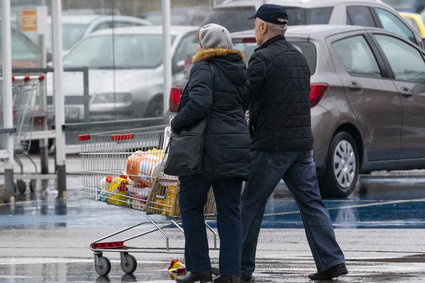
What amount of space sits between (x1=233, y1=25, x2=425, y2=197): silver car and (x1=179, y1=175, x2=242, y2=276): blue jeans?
5133mm

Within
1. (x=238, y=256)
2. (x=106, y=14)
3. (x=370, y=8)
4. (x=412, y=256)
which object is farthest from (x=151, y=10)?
(x=238, y=256)

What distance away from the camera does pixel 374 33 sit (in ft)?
48.3

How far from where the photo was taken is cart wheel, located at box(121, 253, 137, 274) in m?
9.15

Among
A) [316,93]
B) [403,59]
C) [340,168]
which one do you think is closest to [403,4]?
[403,59]

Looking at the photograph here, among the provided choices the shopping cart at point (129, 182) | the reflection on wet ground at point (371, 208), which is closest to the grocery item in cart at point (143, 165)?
the shopping cart at point (129, 182)

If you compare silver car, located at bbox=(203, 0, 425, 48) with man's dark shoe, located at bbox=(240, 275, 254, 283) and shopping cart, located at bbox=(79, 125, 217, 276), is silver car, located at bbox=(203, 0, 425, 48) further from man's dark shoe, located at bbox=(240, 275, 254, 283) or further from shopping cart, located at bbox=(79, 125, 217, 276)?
man's dark shoe, located at bbox=(240, 275, 254, 283)

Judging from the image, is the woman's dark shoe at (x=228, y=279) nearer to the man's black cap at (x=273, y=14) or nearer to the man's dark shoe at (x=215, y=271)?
the man's dark shoe at (x=215, y=271)

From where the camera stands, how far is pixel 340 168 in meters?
13.8

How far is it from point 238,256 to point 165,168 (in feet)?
2.37

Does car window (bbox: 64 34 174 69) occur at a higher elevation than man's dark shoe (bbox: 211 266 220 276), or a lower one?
higher

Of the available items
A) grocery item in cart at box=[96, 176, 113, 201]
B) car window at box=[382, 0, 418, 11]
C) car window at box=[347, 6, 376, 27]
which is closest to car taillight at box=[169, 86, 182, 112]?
car window at box=[347, 6, 376, 27]

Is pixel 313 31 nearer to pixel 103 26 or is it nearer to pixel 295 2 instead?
pixel 103 26

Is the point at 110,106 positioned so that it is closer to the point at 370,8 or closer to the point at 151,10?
the point at 151,10

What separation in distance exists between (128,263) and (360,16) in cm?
976
